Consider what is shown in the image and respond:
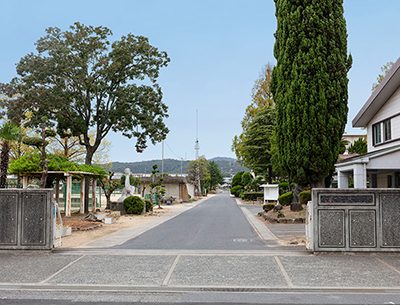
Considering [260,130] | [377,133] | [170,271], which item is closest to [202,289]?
[170,271]

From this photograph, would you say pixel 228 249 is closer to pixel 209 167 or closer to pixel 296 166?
pixel 296 166

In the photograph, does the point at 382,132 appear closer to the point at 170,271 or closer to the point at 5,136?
the point at 170,271

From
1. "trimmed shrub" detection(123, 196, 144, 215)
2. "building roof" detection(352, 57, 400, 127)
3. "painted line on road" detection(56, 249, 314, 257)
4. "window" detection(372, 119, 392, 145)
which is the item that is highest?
"building roof" detection(352, 57, 400, 127)

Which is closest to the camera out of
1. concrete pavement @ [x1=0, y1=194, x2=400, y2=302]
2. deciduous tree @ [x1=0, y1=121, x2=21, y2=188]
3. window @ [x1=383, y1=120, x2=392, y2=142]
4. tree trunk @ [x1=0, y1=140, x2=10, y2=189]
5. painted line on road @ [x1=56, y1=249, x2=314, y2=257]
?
concrete pavement @ [x1=0, y1=194, x2=400, y2=302]

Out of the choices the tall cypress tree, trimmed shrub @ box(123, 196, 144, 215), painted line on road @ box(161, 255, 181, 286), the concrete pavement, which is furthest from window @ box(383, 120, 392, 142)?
trimmed shrub @ box(123, 196, 144, 215)

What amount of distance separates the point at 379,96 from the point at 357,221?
41.4 ft

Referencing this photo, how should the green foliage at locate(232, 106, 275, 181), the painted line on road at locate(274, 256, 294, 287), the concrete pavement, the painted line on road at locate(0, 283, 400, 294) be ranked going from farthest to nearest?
the green foliage at locate(232, 106, 275, 181) → the painted line on road at locate(274, 256, 294, 287) → the concrete pavement → the painted line on road at locate(0, 283, 400, 294)

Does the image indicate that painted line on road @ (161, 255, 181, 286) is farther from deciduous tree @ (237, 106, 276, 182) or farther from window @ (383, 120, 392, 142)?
deciduous tree @ (237, 106, 276, 182)

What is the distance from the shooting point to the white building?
52.7 ft

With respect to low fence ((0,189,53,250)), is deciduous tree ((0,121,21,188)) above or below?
above

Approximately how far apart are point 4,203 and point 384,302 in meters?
8.81

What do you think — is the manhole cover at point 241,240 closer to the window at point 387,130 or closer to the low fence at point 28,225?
the low fence at point 28,225

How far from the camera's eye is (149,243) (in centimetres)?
1122

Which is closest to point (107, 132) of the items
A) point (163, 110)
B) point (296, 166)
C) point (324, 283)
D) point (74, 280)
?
point (163, 110)
